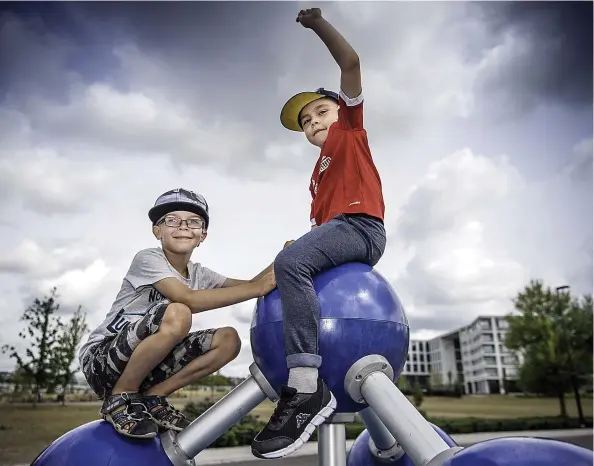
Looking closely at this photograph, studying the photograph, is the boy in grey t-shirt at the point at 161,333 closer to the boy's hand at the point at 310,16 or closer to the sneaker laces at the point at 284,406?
the sneaker laces at the point at 284,406

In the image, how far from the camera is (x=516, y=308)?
73.4ft

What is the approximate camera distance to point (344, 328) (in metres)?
2.56

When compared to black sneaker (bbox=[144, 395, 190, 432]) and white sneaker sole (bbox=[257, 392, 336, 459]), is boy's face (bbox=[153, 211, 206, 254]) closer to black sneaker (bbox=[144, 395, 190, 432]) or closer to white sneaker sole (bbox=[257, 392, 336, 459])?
black sneaker (bbox=[144, 395, 190, 432])

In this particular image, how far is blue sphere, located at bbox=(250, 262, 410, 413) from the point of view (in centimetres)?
255

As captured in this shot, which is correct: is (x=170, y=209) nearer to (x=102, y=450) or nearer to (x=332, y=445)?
(x=102, y=450)

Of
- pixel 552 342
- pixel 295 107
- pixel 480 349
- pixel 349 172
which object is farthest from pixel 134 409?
pixel 480 349

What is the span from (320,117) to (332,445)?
193cm

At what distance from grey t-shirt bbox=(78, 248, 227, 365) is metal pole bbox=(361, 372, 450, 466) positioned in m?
1.31

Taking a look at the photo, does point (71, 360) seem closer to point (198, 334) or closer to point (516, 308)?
point (198, 334)

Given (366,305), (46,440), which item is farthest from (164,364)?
(46,440)

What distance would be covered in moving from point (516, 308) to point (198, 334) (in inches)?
856

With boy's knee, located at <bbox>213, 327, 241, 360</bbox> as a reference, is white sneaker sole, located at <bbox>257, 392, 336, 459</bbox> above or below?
below

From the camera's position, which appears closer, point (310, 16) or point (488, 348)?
point (310, 16)

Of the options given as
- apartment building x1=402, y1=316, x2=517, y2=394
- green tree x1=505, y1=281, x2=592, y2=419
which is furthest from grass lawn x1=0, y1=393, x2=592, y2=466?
apartment building x1=402, y1=316, x2=517, y2=394
